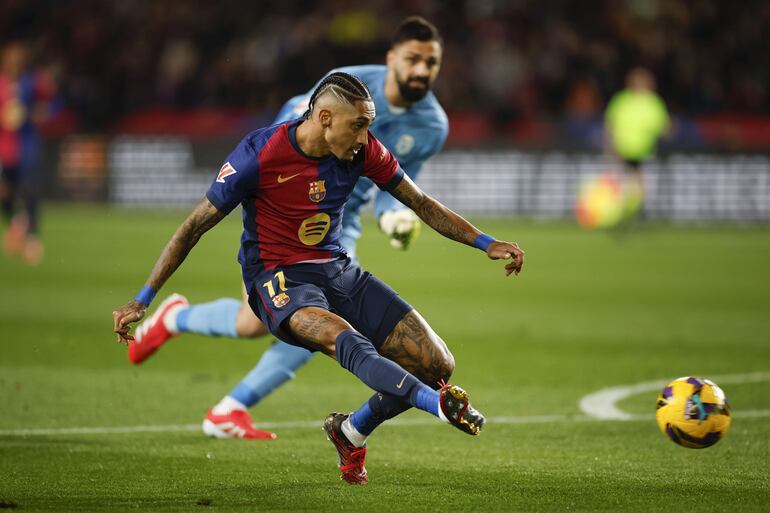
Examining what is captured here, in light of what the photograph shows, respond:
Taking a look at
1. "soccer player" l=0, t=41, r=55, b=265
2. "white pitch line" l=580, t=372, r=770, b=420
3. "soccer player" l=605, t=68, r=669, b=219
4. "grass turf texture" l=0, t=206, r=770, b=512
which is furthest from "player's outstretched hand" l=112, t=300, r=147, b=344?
"soccer player" l=605, t=68, r=669, b=219

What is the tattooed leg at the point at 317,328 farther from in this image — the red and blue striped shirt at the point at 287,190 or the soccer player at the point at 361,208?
the soccer player at the point at 361,208

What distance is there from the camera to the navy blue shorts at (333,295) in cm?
560

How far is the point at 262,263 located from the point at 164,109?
19485 mm

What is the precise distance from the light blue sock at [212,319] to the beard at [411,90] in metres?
1.59

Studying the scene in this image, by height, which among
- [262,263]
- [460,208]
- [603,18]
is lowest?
[460,208]

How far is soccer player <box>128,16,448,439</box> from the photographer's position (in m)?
6.84

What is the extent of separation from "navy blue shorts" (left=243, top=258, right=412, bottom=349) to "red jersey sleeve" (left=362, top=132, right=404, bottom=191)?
1.41 feet

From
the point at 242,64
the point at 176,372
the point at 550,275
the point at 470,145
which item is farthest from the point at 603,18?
the point at 176,372

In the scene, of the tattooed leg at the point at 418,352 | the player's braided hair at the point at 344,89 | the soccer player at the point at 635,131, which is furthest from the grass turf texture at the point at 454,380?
the soccer player at the point at 635,131

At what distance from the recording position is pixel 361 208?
7656 millimetres

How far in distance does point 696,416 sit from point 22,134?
13656 millimetres

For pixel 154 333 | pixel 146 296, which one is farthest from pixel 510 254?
pixel 154 333

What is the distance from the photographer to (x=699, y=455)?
20.4 ft

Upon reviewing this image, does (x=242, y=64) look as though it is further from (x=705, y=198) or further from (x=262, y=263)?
(x=262, y=263)
